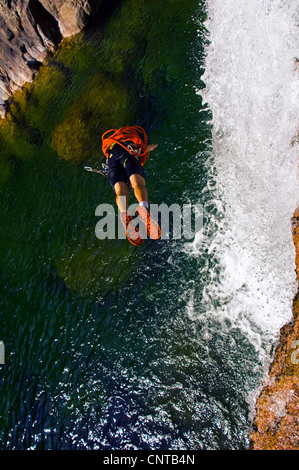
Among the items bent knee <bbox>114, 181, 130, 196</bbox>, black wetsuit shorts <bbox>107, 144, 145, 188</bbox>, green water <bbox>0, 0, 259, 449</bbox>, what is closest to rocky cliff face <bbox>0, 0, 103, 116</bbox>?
green water <bbox>0, 0, 259, 449</bbox>

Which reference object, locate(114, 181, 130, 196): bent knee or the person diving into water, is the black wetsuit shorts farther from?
locate(114, 181, 130, 196): bent knee

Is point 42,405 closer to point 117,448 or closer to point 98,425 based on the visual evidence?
point 98,425

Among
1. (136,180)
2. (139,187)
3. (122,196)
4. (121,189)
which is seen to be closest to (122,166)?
(121,189)

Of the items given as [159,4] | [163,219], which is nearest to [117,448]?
[163,219]

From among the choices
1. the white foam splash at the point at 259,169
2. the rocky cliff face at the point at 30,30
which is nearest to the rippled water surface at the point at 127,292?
the white foam splash at the point at 259,169

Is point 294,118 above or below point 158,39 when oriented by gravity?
below

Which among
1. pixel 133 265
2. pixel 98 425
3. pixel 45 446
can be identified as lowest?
pixel 45 446
